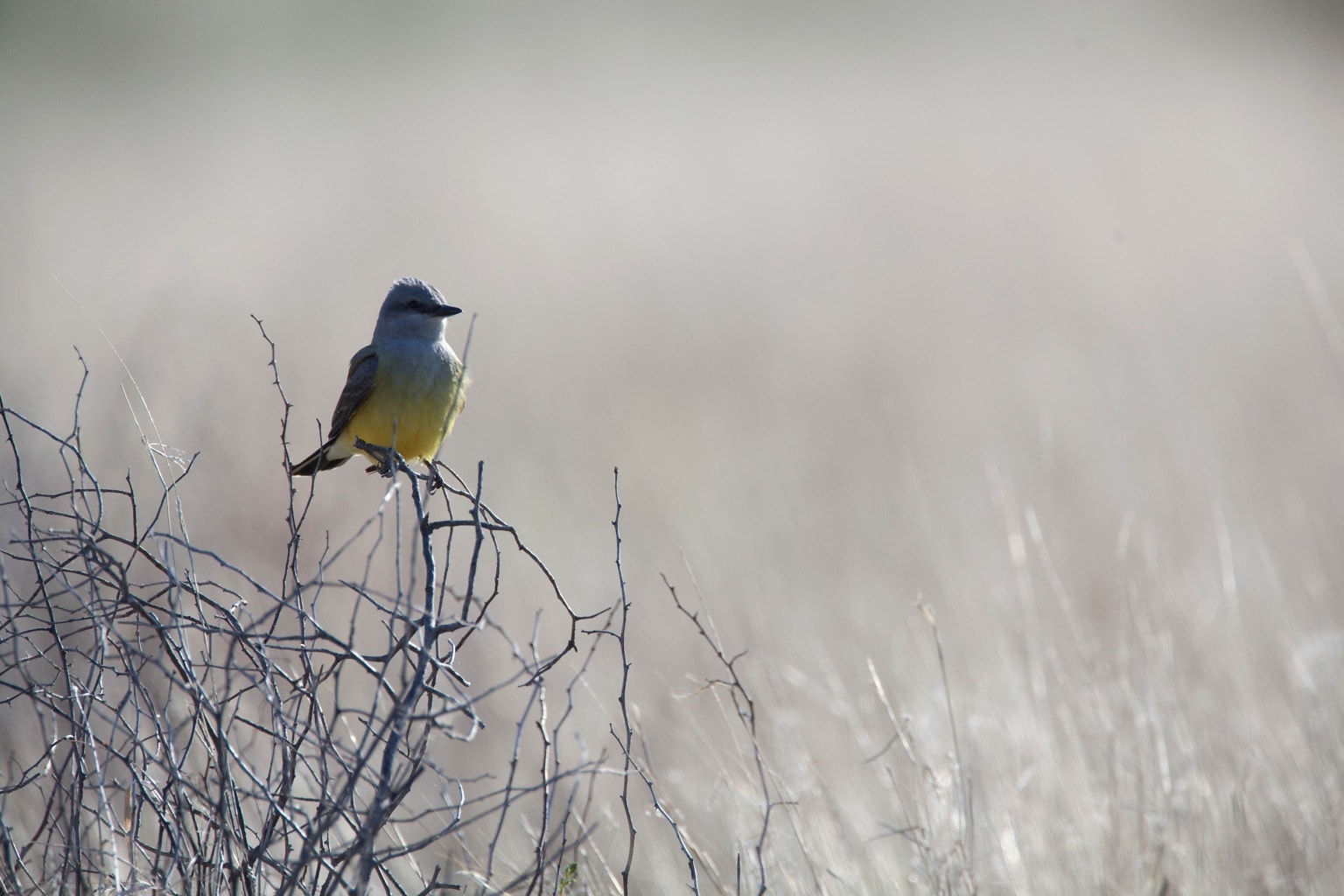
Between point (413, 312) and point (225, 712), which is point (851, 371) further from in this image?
point (225, 712)

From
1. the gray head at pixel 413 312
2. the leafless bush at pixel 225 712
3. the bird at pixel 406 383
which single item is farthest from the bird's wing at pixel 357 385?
the leafless bush at pixel 225 712

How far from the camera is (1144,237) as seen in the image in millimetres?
11594

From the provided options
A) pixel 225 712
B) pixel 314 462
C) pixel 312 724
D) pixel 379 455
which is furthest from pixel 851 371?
pixel 225 712

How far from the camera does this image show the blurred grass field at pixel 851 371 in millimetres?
3893

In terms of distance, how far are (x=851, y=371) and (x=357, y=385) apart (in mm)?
6177

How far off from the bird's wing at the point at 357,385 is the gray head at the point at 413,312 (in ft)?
0.44

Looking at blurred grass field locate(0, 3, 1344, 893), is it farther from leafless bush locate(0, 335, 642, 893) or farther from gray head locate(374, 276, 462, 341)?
gray head locate(374, 276, 462, 341)

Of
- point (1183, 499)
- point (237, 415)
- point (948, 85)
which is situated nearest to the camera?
point (237, 415)

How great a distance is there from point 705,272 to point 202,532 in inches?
306

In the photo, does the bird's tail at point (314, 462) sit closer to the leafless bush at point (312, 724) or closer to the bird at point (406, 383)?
the bird at point (406, 383)

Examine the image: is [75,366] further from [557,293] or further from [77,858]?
[557,293]

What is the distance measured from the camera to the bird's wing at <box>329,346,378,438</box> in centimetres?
399

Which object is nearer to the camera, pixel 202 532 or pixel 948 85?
pixel 202 532

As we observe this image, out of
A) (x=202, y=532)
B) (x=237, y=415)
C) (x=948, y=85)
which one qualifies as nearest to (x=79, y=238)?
(x=237, y=415)
